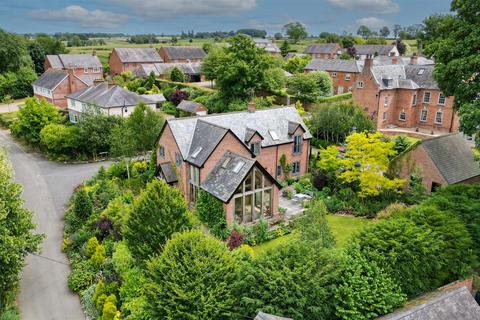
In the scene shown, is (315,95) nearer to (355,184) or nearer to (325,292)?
(355,184)

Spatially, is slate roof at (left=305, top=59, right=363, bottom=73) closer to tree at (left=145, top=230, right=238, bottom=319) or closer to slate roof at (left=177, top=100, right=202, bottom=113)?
slate roof at (left=177, top=100, right=202, bottom=113)

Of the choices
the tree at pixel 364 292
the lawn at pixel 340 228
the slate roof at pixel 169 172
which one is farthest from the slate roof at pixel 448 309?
the slate roof at pixel 169 172

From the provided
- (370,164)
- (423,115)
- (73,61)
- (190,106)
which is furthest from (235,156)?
(73,61)

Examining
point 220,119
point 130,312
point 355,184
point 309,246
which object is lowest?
point 130,312

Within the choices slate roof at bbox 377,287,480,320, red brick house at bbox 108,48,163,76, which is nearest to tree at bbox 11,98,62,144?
red brick house at bbox 108,48,163,76

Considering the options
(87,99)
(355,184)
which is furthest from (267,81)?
(355,184)

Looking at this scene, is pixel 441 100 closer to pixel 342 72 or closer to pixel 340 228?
pixel 342 72
